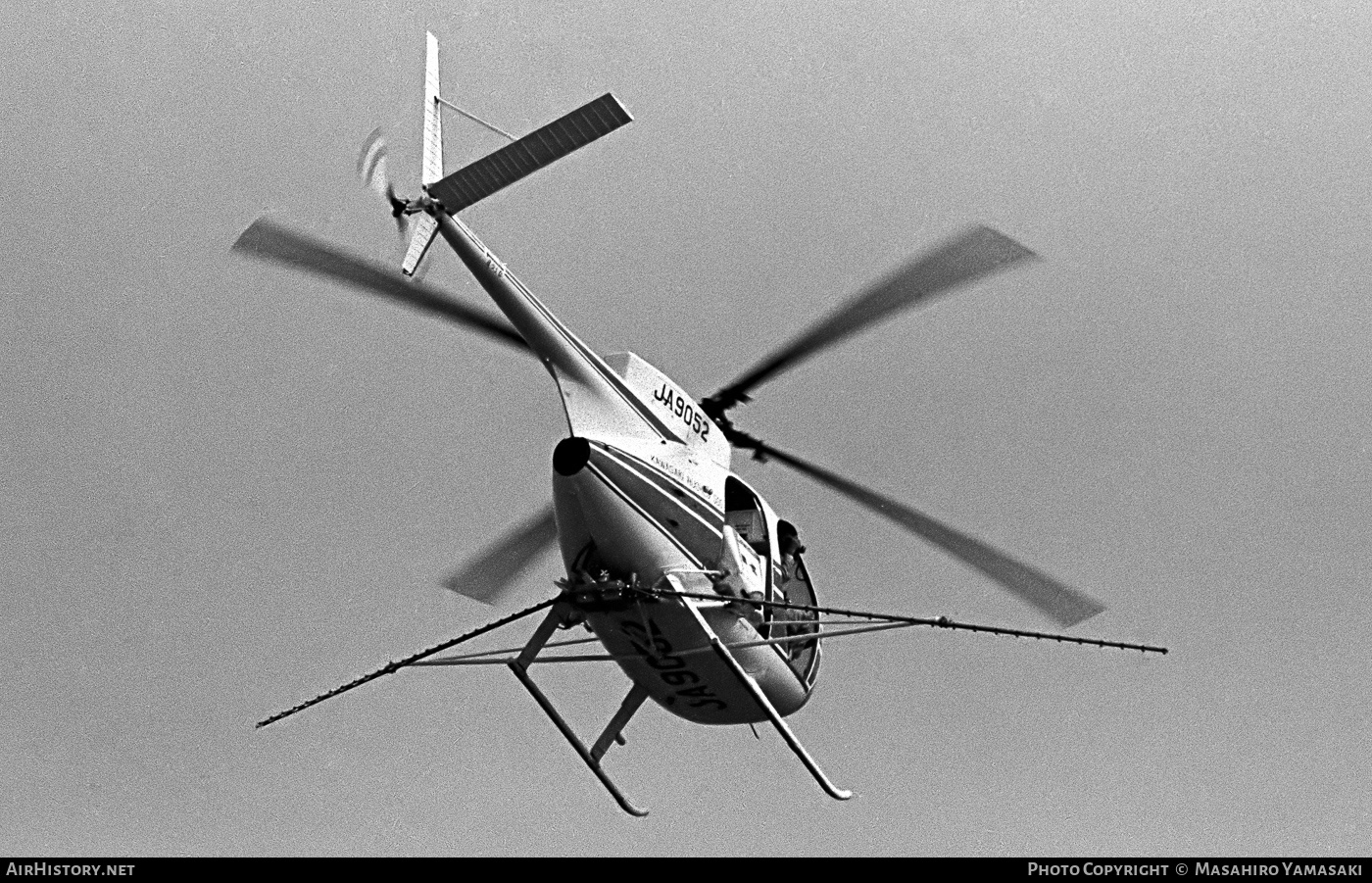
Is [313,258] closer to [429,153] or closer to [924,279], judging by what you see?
[429,153]

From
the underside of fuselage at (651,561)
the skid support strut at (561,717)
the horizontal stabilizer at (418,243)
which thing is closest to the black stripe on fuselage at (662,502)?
the underside of fuselage at (651,561)

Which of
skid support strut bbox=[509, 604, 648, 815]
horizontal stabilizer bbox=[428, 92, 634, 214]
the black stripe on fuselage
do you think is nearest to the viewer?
horizontal stabilizer bbox=[428, 92, 634, 214]

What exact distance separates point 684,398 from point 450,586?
14.2 ft

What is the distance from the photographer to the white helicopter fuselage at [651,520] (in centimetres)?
1948

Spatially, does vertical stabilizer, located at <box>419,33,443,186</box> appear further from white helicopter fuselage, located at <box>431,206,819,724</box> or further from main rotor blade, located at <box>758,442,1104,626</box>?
main rotor blade, located at <box>758,442,1104,626</box>

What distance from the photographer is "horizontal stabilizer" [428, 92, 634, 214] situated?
658 inches

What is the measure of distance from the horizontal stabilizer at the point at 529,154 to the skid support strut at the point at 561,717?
5.08 meters

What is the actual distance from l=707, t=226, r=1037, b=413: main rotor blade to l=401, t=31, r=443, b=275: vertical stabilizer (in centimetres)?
519

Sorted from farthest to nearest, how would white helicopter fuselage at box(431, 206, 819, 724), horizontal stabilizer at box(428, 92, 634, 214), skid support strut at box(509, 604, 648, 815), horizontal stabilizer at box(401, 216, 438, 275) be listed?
skid support strut at box(509, 604, 648, 815), white helicopter fuselage at box(431, 206, 819, 724), horizontal stabilizer at box(401, 216, 438, 275), horizontal stabilizer at box(428, 92, 634, 214)

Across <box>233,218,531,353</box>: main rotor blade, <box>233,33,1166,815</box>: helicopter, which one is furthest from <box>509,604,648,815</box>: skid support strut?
<box>233,218,531,353</box>: main rotor blade

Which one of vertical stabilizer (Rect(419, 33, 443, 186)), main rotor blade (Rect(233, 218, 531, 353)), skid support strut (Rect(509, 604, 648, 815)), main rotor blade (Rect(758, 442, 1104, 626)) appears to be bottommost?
skid support strut (Rect(509, 604, 648, 815))

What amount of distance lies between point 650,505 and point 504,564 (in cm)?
421
